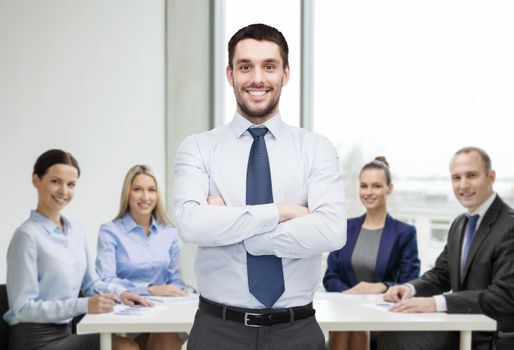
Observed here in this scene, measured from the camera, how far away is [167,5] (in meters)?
5.47

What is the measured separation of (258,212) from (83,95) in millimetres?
3680

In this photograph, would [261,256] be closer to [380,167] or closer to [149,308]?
[149,308]

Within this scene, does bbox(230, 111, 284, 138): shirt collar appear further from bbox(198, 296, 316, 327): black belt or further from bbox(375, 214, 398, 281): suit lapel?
bbox(375, 214, 398, 281): suit lapel

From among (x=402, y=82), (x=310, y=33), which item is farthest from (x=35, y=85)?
(x=402, y=82)

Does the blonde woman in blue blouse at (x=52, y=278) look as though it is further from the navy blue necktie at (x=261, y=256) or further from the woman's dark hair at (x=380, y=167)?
the woman's dark hair at (x=380, y=167)

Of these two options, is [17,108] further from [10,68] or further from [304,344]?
[304,344]

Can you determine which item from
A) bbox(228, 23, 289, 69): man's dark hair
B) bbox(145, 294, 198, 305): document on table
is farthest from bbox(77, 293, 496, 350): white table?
bbox(228, 23, 289, 69): man's dark hair

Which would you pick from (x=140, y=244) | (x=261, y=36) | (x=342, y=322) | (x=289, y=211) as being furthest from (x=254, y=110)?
(x=140, y=244)

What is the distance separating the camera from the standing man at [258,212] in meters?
1.81

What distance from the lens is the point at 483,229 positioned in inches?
130

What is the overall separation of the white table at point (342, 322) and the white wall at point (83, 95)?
2.27 metres

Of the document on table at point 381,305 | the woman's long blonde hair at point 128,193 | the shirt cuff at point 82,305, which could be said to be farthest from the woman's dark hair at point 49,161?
the document on table at point 381,305

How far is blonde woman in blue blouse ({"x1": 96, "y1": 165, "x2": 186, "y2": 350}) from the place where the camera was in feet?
12.1

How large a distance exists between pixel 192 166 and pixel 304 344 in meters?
0.62
